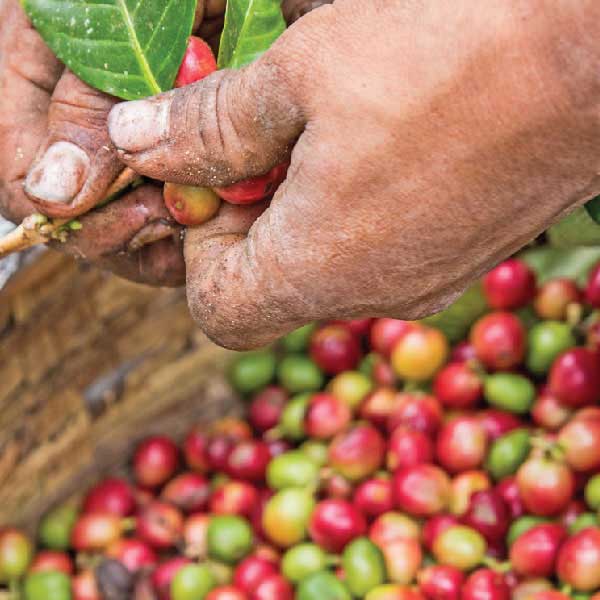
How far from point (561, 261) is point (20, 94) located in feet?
5.53

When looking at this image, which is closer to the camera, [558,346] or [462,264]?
[462,264]

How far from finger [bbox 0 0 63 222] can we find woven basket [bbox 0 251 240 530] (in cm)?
68

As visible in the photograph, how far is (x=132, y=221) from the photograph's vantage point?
5.03 feet

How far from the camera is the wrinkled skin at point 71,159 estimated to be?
1.44 meters

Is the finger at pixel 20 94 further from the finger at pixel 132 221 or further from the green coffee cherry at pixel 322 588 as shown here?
the green coffee cherry at pixel 322 588

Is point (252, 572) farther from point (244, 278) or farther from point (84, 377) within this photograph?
point (244, 278)

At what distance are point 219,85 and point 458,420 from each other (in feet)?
4.72

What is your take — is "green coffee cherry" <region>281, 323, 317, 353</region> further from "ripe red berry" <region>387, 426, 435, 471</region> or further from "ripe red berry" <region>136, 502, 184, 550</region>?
"ripe red berry" <region>136, 502, 184, 550</region>

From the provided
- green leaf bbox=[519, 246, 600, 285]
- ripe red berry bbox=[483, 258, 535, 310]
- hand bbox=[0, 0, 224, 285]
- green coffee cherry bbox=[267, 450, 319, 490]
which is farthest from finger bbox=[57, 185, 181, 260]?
green leaf bbox=[519, 246, 600, 285]

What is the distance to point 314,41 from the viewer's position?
3.89 feet

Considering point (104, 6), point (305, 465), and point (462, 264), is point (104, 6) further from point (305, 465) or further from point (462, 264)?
point (305, 465)

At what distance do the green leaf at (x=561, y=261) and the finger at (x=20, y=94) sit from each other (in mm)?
1622

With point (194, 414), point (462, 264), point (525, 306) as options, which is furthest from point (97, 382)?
point (462, 264)

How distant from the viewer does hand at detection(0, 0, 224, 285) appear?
143 centimetres
